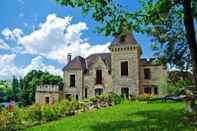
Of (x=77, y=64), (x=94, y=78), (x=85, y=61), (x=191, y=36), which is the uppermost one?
(x=85, y=61)

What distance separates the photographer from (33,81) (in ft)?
238

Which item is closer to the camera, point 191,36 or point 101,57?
point 191,36

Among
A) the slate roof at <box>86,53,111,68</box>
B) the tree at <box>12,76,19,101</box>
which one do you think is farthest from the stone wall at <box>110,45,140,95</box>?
the tree at <box>12,76,19,101</box>

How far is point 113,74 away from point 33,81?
3220cm

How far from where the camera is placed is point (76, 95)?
46.1m

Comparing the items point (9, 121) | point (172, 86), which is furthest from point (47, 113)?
point (172, 86)

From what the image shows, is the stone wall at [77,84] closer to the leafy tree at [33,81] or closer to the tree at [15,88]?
the leafy tree at [33,81]

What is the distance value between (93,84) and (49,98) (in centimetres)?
646

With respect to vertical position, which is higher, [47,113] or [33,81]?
[33,81]

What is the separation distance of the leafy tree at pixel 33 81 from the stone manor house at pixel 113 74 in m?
23.6

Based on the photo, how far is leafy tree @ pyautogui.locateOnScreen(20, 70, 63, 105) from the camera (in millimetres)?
71562

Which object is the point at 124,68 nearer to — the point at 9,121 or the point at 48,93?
the point at 48,93

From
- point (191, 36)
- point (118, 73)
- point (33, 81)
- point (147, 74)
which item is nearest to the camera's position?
point (191, 36)

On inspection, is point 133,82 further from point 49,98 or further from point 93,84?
point 49,98
